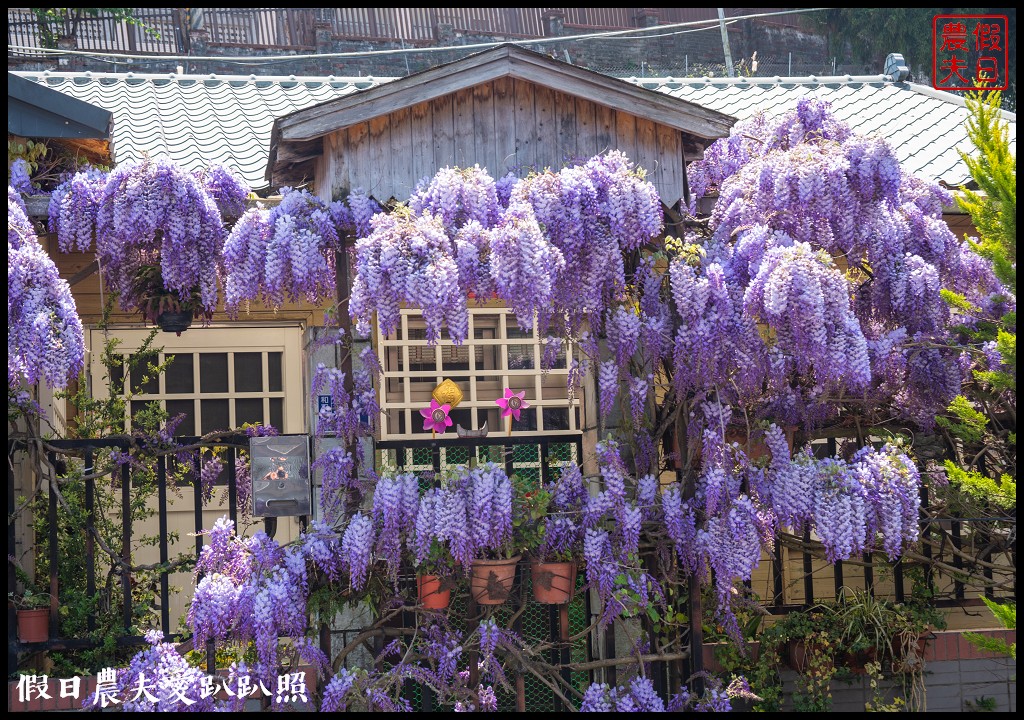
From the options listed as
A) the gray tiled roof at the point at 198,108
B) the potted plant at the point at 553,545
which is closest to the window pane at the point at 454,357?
the gray tiled roof at the point at 198,108

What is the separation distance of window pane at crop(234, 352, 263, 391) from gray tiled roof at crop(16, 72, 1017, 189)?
1.32 metres

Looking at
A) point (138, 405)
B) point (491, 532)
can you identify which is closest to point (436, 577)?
point (491, 532)

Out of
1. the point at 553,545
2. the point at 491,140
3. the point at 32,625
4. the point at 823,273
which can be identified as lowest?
the point at 32,625

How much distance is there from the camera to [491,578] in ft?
16.4

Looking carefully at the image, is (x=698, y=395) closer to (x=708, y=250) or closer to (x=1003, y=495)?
(x=708, y=250)

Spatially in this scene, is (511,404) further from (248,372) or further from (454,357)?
(248,372)

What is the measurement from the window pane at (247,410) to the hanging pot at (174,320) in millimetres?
1831

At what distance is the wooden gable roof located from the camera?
5.26m

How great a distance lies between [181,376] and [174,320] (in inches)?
75.6

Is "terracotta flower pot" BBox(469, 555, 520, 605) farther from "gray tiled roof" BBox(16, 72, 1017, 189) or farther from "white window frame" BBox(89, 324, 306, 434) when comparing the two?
"gray tiled roof" BBox(16, 72, 1017, 189)

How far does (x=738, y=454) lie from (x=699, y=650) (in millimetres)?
990

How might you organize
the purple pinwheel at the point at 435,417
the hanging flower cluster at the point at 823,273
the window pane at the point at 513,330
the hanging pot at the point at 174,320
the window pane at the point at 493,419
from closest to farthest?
the hanging flower cluster at the point at 823,273
the hanging pot at the point at 174,320
the purple pinwheel at the point at 435,417
the window pane at the point at 513,330
the window pane at the point at 493,419

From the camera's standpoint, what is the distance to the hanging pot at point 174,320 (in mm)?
5613

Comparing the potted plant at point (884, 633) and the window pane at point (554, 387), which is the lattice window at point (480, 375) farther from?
the potted plant at point (884, 633)
